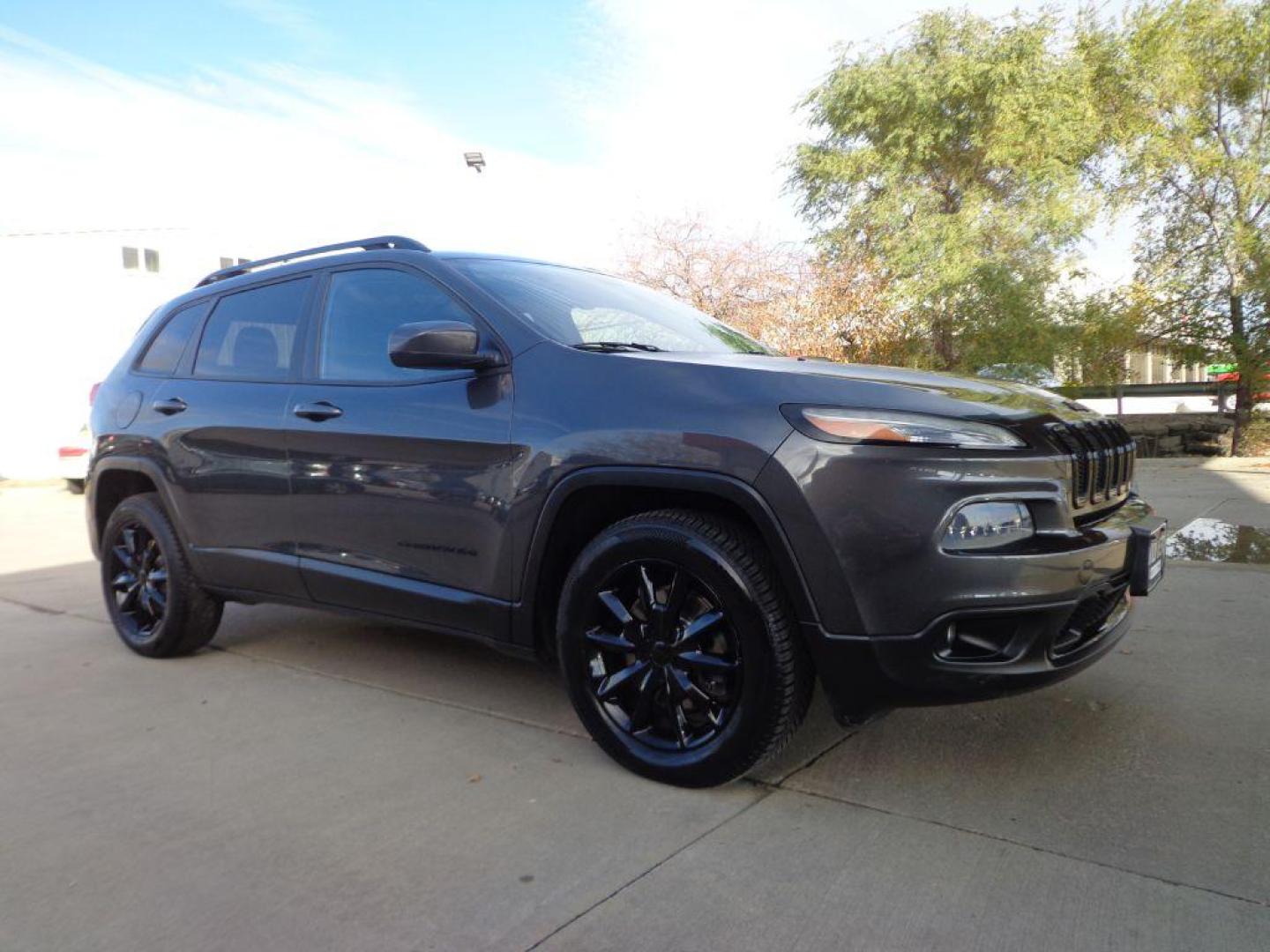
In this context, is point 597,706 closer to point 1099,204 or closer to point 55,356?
point 1099,204

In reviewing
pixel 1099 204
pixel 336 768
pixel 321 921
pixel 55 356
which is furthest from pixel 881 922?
pixel 55 356

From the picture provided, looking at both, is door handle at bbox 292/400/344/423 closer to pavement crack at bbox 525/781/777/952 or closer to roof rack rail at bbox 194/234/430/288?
roof rack rail at bbox 194/234/430/288

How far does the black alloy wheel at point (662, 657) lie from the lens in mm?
2924

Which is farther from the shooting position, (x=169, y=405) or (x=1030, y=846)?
(x=169, y=405)

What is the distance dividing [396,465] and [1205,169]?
53.7 ft

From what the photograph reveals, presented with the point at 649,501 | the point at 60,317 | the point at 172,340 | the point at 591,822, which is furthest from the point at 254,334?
the point at 60,317

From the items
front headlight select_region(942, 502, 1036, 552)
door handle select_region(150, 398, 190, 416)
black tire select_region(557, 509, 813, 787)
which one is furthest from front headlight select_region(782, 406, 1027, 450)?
door handle select_region(150, 398, 190, 416)

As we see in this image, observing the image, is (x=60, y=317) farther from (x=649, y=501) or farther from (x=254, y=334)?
(x=649, y=501)

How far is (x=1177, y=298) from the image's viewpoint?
15.9 meters

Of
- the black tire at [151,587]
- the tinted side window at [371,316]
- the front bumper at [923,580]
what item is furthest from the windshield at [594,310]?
the black tire at [151,587]

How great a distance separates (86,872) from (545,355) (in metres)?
1.93

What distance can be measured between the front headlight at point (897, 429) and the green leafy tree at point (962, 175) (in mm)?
16287

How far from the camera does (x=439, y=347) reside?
3213 millimetres

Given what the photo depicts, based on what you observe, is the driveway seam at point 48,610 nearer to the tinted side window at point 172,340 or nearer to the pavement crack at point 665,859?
the tinted side window at point 172,340
